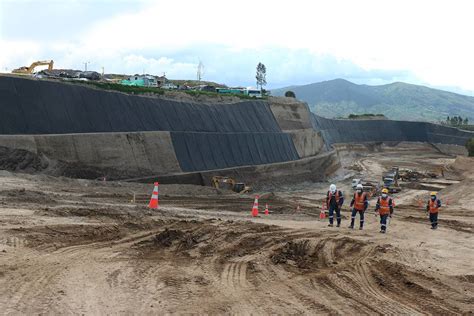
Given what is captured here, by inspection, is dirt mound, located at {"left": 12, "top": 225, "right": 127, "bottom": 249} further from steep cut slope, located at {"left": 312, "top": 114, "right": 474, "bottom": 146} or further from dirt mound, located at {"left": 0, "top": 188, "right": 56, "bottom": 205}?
steep cut slope, located at {"left": 312, "top": 114, "right": 474, "bottom": 146}

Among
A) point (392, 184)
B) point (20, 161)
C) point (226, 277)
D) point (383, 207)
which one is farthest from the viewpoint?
point (392, 184)

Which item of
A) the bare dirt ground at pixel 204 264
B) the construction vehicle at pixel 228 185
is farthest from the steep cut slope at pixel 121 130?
the bare dirt ground at pixel 204 264

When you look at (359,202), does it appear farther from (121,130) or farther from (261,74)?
(261,74)

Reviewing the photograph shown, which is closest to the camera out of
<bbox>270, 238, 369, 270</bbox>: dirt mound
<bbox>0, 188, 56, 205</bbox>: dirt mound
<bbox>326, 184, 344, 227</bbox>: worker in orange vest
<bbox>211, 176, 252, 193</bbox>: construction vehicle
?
<bbox>270, 238, 369, 270</bbox>: dirt mound

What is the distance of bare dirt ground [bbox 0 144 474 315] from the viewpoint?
7453 millimetres

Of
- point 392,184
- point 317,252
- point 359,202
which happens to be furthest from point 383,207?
point 392,184

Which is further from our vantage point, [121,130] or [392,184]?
[392,184]

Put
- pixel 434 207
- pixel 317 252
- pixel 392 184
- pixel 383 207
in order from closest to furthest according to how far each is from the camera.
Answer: pixel 317 252, pixel 383 207, pixel 434 207, pixel 392 184

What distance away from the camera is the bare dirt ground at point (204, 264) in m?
7.45

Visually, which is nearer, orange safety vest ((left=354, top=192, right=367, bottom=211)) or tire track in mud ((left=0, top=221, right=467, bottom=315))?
tire track in mud ((left=0, top=221, right=467, bottom=315))

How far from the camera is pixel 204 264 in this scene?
972 cm

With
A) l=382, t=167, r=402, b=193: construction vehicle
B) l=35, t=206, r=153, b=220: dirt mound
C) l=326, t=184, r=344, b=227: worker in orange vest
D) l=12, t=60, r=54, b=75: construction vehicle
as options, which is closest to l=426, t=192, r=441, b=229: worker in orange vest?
l=326, t=184, r=344, b=227: worker in orange vest

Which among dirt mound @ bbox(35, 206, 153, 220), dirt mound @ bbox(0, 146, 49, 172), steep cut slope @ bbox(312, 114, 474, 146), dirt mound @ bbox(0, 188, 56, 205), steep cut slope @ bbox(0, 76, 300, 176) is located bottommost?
dirt mound @ bbox(35, 206, 153, 220)

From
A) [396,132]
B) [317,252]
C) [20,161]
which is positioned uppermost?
[396,132]
